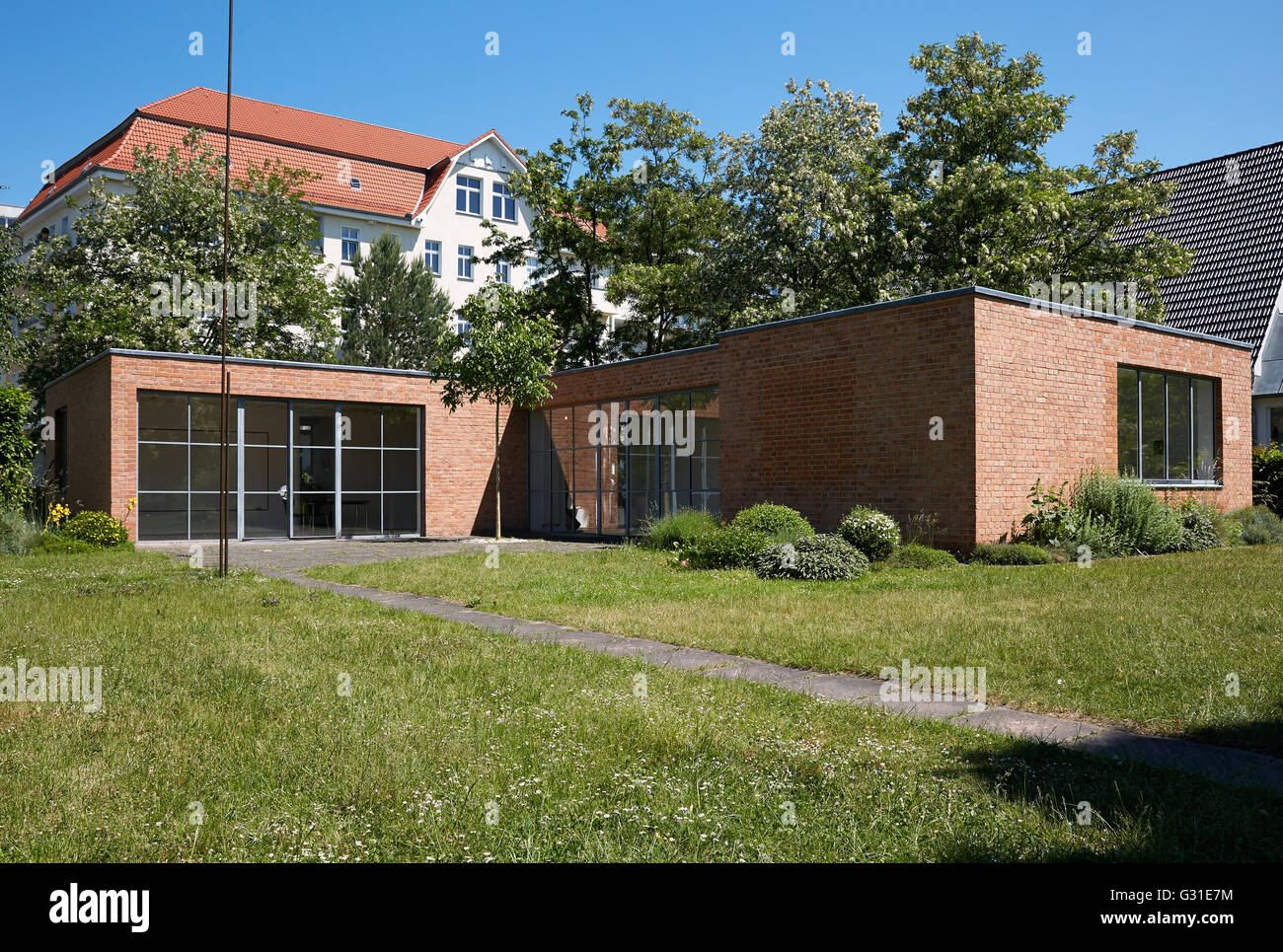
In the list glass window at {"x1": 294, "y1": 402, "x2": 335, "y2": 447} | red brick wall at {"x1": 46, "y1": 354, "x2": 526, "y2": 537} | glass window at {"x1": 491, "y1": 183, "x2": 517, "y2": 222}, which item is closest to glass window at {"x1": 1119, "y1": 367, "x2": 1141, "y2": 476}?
red brick wall at {"x1": 46, "y1": 354, "x2": 526, "y2": 537}

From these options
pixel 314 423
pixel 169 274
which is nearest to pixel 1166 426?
pixel 314 423

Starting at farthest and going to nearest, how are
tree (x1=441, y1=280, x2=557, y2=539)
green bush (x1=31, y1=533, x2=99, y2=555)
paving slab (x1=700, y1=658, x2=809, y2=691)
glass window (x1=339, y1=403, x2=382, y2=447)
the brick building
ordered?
1. glass window (x1=339, y1=403, x2=382, y2=447)
2. tree (x1=441, y1=280, x2=557, y2=539)
3. green bush (x1=31, y1=533, x2=99, y2=555)
4. the brick building
5. paving slab (x1=700, y1=658, x2=809, y2=691)

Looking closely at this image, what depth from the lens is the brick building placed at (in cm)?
1395

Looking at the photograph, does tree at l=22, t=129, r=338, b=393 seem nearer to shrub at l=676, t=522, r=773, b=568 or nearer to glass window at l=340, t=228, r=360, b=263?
glass window at l=340, t=228, r=360, b=263

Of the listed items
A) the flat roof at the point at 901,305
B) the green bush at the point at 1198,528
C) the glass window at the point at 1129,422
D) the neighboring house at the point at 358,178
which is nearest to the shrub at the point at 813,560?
the flat roof at the point at 901,305

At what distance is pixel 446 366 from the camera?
19.5m

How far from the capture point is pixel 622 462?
21.6 m

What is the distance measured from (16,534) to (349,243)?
83.3ft

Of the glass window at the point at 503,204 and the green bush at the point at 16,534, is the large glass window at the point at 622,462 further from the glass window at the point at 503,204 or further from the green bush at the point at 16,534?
the glass window at the point at 503,204

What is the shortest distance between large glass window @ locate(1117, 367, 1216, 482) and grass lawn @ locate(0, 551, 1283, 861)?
13490 millimetres

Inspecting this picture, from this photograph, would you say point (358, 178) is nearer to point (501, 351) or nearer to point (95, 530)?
point (501, 351)

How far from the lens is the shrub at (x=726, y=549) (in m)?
12.9

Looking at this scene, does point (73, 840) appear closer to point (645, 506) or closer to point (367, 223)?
point (645, 506)
